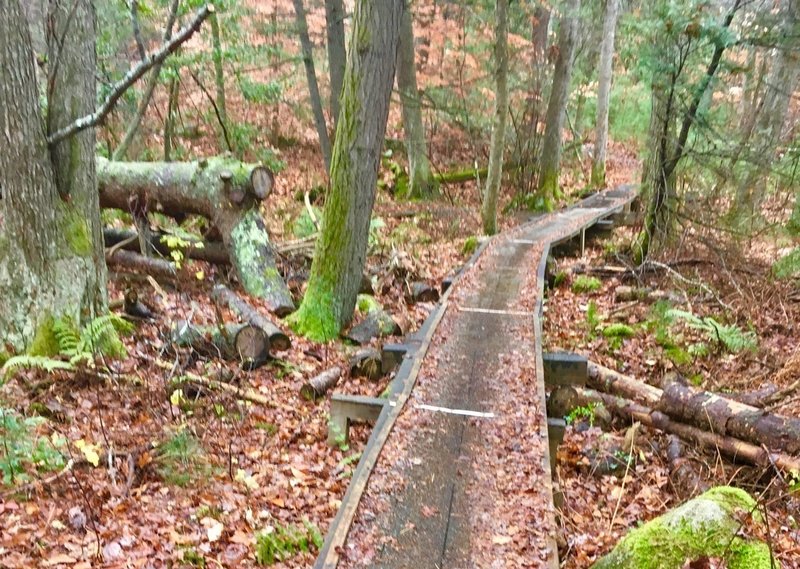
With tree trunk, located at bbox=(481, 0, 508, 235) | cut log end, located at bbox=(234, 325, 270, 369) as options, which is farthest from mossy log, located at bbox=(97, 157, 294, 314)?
tree trunk, located at bbox=(481, 0, 508, 235)

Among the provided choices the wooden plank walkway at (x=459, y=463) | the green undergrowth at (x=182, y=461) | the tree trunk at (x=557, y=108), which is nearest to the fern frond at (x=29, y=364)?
the green undergrowth at (x=182, y=461)

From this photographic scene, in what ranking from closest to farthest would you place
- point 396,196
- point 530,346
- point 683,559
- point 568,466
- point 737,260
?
point 683,559, point 568,466, point 530,346, point 737,260, point 396,196

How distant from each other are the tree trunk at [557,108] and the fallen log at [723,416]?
558 inches

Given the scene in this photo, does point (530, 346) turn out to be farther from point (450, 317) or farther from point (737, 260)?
point (737, 260)

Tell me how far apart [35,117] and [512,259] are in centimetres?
883

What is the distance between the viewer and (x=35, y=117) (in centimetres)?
576

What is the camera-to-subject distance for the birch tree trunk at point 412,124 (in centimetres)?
1814

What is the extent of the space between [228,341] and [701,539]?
5.64 m

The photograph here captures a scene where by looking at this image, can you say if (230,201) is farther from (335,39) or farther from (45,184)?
(335,39)

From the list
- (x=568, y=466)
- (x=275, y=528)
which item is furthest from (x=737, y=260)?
(x=275, y=528)

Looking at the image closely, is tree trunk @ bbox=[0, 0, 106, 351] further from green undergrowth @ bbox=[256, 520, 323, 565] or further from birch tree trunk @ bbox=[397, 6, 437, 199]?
birch tree trunk @ bbox=[397, 6, 437, 199]

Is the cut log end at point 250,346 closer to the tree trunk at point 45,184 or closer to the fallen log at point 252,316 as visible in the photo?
the fallen log at point 252,316

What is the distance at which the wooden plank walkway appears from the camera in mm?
3916

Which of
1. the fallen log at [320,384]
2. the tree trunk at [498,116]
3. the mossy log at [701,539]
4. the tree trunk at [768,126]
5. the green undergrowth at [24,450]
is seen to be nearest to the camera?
the mossy log at [701,539]
